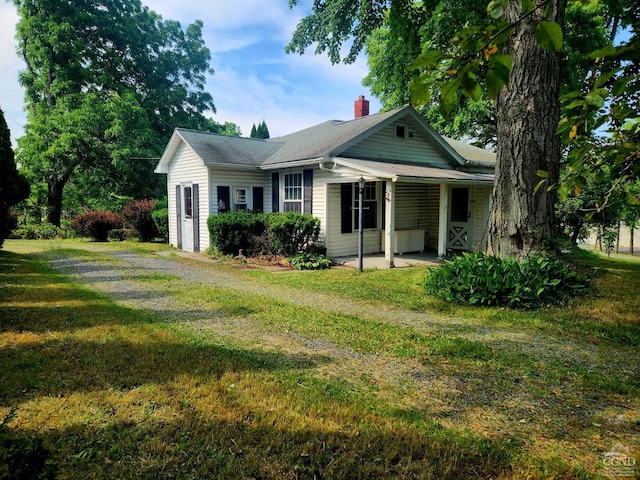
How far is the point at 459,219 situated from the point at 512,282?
25.8ft

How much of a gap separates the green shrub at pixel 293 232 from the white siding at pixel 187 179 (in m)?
3.17

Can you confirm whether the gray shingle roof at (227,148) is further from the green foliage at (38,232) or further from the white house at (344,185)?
the green foliage at (38,232)

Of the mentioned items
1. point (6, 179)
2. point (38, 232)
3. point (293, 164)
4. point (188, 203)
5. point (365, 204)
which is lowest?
point (38, 232)

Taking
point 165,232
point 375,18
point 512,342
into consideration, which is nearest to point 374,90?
point 375,18

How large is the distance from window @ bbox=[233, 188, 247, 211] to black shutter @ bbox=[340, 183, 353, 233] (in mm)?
3986

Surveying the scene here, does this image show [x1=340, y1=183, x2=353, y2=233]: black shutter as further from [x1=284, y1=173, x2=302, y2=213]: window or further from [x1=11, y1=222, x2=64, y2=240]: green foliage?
[x1=11, y1=222, x2=64, y2=240]: green foliage

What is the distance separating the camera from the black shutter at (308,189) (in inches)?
487

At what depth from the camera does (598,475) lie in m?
2.45

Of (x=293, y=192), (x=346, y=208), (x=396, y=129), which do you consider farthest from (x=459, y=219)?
(x=293, y=192)

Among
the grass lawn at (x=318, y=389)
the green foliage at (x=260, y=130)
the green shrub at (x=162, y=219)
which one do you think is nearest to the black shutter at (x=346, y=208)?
the grass lawn at (x=318, y=389)

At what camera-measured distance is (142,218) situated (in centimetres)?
1820

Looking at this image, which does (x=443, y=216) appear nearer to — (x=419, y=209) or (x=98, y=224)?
(x=419, y=209)

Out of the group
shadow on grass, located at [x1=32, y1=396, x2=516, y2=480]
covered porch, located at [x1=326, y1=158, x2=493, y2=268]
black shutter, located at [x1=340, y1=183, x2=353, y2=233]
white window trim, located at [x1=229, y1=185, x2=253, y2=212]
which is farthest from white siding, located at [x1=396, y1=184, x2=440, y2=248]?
shadow on grass, located at [x1=32, y1=396, x2=516, y2=480]

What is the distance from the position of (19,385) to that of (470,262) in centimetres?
702
